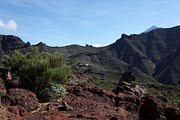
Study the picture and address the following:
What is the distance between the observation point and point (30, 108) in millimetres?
14703

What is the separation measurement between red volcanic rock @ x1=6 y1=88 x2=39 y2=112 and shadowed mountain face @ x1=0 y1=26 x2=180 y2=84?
9559cm

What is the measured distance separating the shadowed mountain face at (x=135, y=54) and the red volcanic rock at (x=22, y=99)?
314ft

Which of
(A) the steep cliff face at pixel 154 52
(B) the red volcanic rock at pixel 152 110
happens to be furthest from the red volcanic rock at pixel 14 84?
(A) the steep cliff face at pixel 154 52

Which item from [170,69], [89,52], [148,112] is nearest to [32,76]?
[148,112]

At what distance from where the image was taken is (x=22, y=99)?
14828mm

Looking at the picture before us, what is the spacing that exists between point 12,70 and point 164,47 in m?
146

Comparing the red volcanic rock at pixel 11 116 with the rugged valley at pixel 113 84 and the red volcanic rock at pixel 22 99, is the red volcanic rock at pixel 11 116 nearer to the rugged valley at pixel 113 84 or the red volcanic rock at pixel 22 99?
the rugged valley at pixel 113 84

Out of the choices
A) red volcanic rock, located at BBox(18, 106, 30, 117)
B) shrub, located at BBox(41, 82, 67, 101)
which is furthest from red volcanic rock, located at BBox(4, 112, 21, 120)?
shrub, located at BBox(41, 82, 67, 101)

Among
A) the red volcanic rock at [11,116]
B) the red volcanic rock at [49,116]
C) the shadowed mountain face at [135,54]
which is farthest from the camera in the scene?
the shadowed mountain face at [135,54]

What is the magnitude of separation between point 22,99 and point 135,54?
→ 481ft

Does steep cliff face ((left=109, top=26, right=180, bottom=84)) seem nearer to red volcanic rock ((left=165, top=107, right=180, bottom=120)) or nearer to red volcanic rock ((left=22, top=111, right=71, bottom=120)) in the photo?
red volcanic rock ((left=165, top=107, right=180, bottom=120))

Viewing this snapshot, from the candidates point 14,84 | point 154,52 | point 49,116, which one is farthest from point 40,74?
point 154,52

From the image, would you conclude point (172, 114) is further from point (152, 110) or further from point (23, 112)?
point (23, 112)

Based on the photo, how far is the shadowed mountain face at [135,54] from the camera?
131 metres
